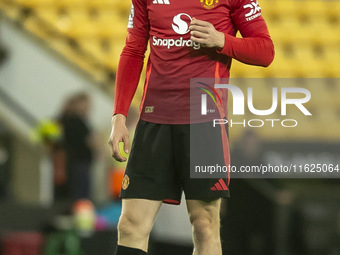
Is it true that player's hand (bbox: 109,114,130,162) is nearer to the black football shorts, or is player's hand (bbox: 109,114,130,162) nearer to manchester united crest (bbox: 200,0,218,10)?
the black football shorts

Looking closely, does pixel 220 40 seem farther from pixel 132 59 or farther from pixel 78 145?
pixel 78 145

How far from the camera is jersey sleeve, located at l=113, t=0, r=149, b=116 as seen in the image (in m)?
2.47

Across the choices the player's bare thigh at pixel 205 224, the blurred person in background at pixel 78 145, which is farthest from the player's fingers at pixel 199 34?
the blurred person in background at pixel 78 145

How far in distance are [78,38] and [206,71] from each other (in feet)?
15.7

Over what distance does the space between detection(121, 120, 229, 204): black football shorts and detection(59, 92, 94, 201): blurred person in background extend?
127 inches

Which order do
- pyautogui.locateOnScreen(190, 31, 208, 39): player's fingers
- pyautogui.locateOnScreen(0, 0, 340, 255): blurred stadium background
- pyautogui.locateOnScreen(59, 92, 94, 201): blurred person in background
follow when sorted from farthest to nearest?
pyautogui.locateOnScreen(59, 92, 94, 201): blurred person in background < pyautogui.locateOnScreen(0, 0, 340, 255): blurred stadium background < pyautogui.locateOnScreen(190, 31, 208, 39): player's fingers

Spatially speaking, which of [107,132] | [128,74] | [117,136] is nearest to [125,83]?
[128,74]

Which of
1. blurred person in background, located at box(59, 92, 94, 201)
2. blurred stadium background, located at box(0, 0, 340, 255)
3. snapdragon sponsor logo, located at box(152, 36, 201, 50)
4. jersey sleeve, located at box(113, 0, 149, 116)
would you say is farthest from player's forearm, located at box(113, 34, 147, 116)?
blurred person in background, located at box(59, 92, 94, 201)

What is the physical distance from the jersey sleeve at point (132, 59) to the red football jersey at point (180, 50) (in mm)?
53

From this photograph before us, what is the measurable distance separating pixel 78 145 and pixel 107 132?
53 centimetres

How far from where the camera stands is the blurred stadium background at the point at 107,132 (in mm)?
5148

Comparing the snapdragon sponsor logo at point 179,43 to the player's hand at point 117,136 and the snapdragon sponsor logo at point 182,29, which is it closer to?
the snapdragon sponsor logo at point 182,29

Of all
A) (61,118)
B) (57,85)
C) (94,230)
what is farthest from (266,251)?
(57,85)

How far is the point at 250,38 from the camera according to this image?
2.39m
